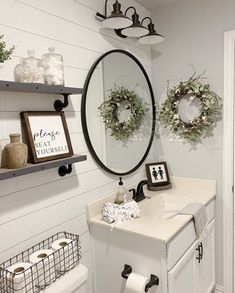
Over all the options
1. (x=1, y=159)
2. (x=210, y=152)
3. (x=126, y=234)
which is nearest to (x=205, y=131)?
(x=210, y=152)

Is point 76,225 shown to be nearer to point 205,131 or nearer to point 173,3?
point 205,131

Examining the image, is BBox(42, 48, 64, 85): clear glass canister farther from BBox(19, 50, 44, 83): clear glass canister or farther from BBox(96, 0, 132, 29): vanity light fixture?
BBox(96, 0, 132, 29): vanity light fixture

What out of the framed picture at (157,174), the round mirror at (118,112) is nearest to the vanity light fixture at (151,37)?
the round mirror at (118,112)

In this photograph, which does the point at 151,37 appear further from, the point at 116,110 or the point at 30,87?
the point at 30,87

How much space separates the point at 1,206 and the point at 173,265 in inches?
40.5

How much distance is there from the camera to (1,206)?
1310 mm

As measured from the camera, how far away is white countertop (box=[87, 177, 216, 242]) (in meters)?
1.61

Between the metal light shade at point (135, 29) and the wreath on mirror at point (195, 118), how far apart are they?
573mm

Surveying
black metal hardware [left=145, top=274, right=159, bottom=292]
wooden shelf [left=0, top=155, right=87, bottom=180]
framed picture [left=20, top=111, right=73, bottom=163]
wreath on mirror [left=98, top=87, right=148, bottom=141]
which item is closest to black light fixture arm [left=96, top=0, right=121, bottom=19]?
wreath on mirror [left=98, top=87, right=148, bottom=141]

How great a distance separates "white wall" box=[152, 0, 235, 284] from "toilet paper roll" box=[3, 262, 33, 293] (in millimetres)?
1645

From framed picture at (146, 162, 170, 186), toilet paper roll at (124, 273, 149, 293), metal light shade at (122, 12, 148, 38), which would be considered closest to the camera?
toilet paper roll at (124, 273, 149, 293)

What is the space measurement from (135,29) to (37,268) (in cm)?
164

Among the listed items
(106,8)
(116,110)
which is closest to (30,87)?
(116,110)

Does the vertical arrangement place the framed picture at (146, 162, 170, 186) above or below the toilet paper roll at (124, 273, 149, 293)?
above
